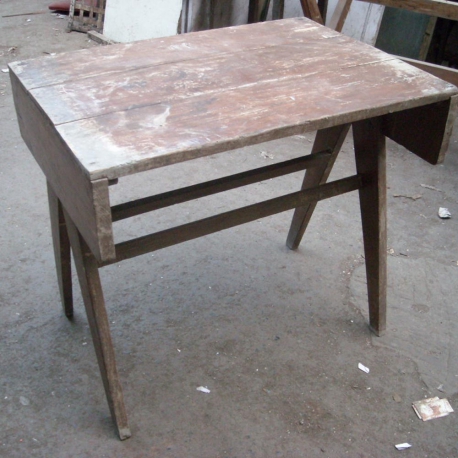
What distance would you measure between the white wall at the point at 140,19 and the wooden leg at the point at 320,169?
253 centimetres

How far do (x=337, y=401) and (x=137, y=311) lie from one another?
2.81 ft

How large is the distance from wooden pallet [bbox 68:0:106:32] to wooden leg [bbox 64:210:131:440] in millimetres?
4055

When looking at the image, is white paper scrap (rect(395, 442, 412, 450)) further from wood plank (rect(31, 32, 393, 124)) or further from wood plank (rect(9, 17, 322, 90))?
wood plank (rect(9, 17, 322, 90))

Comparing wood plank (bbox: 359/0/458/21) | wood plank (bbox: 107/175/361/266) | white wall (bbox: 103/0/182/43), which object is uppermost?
wood plank (bbox: 359/0/458/21)

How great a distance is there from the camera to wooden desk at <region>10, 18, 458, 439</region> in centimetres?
152

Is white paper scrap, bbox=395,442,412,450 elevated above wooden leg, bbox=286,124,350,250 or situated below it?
below

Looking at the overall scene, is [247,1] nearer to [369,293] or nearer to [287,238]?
[287,238]

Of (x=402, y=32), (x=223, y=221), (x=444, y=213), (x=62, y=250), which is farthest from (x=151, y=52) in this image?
(x=402, y=32)

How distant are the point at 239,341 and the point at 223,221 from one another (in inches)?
23.1

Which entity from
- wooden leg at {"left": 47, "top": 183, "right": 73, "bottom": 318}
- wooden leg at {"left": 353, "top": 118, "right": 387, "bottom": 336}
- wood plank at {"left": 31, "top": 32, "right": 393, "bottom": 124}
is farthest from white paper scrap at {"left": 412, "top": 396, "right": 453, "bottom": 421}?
wooden leg at {"left": 47, "top": 183, "right": 73, "bottom": 318}

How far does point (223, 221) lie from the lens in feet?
6.59

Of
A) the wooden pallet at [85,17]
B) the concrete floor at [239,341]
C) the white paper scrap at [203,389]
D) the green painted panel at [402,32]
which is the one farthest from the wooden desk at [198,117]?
the wooden pallet at [85,17]

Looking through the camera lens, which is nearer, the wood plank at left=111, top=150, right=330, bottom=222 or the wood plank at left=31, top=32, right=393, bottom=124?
the wood plank at left=31, top=32, right=393, bottom=124

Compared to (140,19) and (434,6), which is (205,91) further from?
(140,19)
